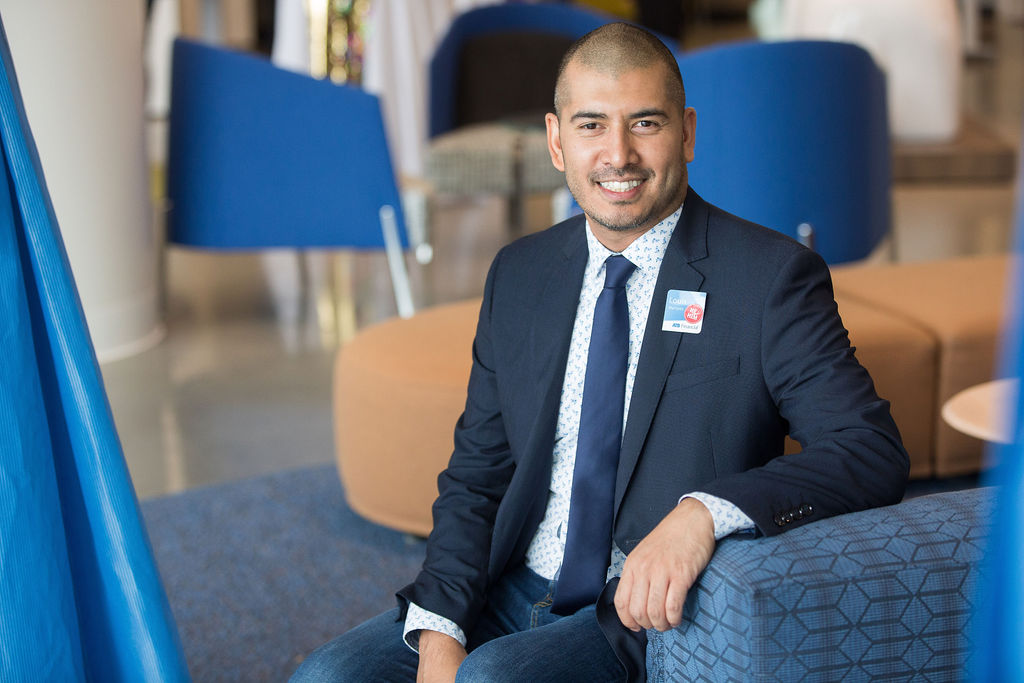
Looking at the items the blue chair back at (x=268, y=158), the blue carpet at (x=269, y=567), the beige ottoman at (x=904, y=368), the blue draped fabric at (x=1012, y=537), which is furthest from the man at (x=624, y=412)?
the blue chair back at (x=268, y=158)

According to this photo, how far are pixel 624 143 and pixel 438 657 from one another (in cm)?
70

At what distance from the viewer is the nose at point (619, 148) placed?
5.12 ft

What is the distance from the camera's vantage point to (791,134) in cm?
388

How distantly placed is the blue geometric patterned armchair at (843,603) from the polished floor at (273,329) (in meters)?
2.37

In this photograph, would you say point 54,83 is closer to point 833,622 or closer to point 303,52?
point 303,52

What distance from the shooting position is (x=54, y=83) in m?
4.25

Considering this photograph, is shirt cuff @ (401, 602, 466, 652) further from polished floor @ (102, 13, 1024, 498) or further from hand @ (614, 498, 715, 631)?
polished floor @ (102, 13, 1024, 498)

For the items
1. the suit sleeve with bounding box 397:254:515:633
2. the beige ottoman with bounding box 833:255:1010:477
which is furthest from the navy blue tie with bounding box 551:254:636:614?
the beige ottoman with bounding box 833:255:1010:477

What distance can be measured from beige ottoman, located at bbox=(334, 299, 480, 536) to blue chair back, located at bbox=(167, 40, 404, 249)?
5.96 ft

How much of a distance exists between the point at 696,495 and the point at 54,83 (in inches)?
138

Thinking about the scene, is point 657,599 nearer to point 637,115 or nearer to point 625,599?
point 625,599

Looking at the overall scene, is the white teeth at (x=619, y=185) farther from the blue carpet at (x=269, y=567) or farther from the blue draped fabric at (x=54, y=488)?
the blue carpet at (x=269, y=567)

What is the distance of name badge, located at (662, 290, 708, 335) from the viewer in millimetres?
1577

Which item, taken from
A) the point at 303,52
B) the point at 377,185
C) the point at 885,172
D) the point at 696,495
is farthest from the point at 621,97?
the point at 303,52
